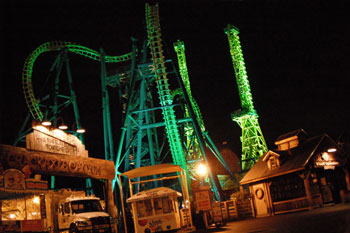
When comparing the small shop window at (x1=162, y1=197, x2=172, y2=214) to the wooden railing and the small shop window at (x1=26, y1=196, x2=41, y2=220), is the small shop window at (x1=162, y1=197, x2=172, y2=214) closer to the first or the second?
the small shop window at (x1=26, y1=196, x2=41, y2=220)

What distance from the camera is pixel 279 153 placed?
22.7m

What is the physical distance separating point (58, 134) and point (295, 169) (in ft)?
39.9

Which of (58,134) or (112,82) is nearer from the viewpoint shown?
(58,134)

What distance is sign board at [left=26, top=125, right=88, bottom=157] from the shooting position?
15469 millimetres

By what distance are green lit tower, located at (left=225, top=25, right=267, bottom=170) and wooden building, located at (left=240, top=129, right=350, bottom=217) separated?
23.5 m

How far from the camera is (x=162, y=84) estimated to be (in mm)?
31203

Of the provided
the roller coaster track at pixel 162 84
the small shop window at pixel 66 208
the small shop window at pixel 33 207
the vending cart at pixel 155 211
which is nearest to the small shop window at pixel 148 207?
the vending cart at pixel 155 211

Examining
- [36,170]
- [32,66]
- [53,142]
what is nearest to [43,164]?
[36,170]

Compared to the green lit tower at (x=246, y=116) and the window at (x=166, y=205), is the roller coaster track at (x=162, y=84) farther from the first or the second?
the green lit tower at (x=246, y=116)

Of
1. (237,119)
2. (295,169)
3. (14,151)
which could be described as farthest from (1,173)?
(237,119)

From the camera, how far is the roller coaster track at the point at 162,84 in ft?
97.4

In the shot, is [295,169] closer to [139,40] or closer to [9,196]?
[9,196]

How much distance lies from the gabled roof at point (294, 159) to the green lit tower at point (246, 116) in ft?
80.8

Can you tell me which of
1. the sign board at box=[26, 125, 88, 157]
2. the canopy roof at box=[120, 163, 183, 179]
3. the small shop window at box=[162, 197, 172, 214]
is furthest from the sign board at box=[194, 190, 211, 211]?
the sign board at box=[26, 125, 88, 157]
